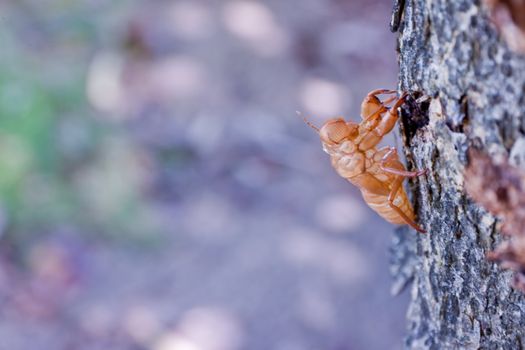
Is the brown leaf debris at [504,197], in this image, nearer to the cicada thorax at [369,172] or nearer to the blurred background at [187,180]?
the cicada thorax at [369,172]

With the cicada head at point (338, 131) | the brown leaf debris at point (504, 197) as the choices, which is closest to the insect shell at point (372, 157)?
the cicada head at point (338, 131)

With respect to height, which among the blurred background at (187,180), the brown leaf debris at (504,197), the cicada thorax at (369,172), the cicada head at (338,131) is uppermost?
the blurred background at (187,180)

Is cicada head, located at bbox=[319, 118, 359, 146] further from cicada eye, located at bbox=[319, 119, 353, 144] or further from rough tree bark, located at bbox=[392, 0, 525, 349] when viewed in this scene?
rough tree bark, located at bbox=[392, 0, 525, 349]

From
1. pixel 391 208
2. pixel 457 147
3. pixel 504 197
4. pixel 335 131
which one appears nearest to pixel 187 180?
pixel 335 131

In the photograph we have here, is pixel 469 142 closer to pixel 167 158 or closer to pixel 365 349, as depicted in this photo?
pixel 365 349

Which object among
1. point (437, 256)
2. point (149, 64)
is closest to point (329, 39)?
point (149, 64)

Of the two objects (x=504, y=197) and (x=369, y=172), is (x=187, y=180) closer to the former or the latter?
(x=369, y=172)
